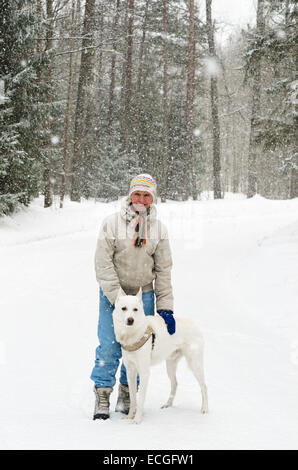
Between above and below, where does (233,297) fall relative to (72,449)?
above

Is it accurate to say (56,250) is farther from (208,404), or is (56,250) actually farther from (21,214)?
(208,404)

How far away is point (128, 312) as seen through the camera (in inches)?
144

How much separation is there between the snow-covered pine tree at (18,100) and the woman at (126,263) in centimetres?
1120

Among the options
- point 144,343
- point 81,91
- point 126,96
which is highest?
point 126,96

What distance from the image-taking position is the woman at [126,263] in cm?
407

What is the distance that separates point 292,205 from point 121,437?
20342 mm

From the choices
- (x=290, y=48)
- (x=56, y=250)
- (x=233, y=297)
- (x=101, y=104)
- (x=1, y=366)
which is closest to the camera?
(x=1, y=366)

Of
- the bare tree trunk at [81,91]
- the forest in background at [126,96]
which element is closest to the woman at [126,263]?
the forest in background at [126,96]

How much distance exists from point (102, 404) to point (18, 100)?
1363 cm

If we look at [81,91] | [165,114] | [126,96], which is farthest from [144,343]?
[126,96]

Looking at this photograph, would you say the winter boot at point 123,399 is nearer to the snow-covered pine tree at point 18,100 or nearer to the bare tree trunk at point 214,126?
the snow-covered pine tree at point 18,100

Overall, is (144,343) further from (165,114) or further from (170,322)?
(165,114)

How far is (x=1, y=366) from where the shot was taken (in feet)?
17.1
